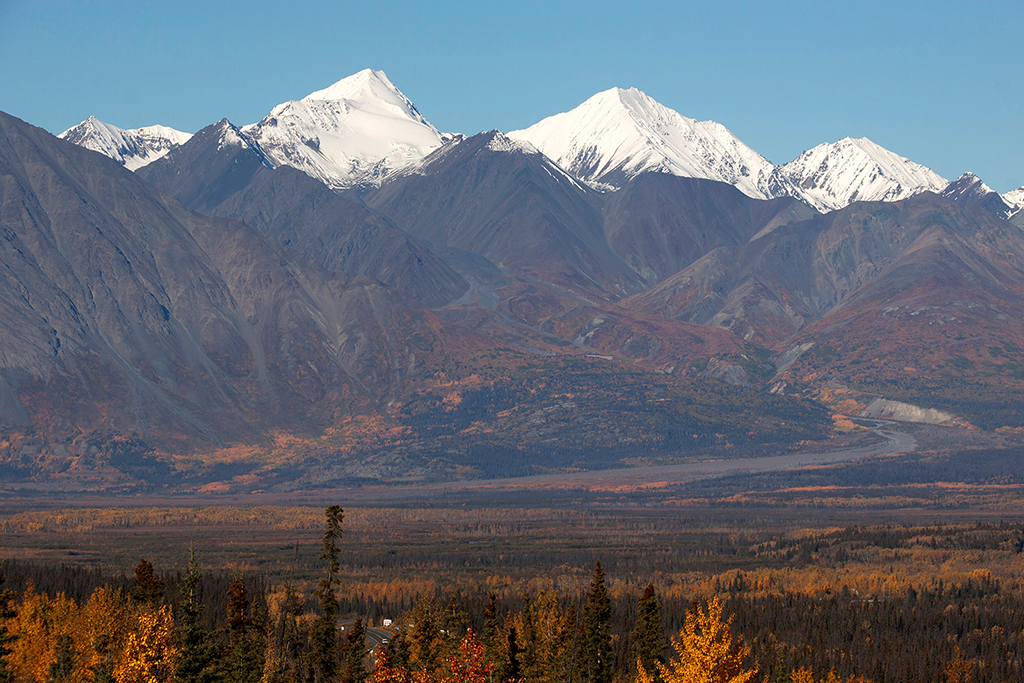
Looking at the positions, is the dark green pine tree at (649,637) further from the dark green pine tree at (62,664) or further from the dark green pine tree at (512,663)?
the dark green pine tree at (62,664)

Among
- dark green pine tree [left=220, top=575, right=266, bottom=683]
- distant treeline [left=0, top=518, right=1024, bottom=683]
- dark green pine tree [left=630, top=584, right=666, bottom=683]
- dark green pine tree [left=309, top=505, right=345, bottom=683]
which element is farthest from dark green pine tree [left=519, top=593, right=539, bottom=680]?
dark green pine tree [left=220, top=575, right=266, bottom=683]

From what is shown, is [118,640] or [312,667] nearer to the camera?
[312,667]

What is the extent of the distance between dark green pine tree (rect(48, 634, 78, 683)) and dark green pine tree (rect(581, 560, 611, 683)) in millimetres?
37706

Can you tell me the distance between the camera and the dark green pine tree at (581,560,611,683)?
92.5m

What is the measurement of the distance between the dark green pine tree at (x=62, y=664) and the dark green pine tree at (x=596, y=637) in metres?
37.7

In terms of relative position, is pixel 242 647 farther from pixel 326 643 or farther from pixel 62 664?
pixel 62 664

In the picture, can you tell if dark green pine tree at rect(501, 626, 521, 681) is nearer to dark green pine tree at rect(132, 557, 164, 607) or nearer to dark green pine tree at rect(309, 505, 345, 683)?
dark green pine tree at rect(309, 505, 345, 683)

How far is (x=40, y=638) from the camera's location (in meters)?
104

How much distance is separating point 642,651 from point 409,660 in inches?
809

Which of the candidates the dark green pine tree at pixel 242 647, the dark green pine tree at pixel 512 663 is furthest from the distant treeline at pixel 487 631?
the dark green pine tree at pixel 242 647

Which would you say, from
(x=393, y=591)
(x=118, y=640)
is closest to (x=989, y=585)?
(x=393, y=591)

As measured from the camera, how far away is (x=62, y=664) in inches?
3452

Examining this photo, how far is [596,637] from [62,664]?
128ft

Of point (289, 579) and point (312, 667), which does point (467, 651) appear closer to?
point (312, 667)
